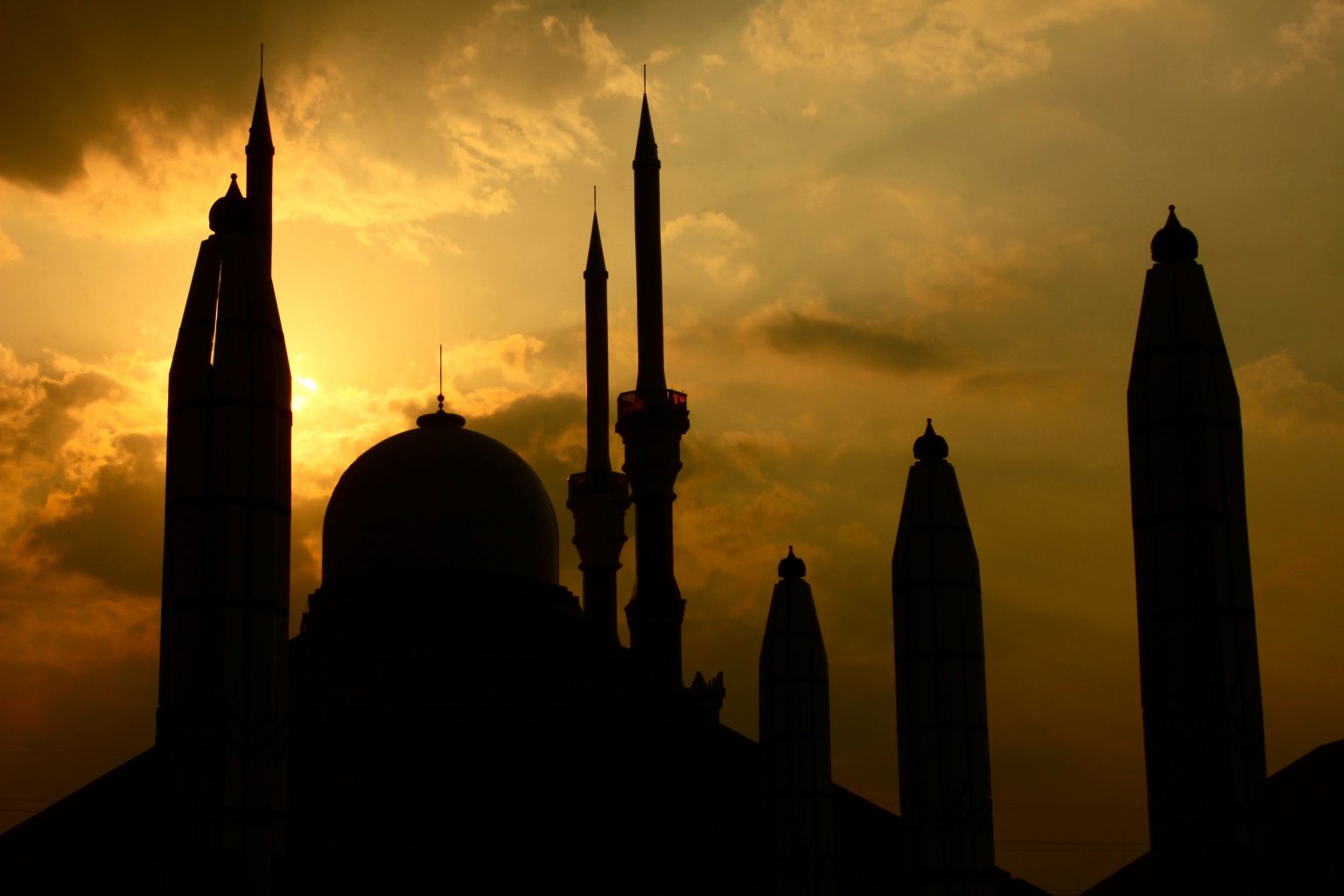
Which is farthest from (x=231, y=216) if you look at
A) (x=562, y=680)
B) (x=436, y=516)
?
(x=436, y=516)

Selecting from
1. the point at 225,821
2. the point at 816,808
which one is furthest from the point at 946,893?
the point at 225,821

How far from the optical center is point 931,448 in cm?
2306

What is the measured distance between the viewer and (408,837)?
34375 mm

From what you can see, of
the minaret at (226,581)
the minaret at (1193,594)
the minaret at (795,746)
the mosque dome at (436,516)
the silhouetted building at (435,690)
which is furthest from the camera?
the mosque dome at (436,516)

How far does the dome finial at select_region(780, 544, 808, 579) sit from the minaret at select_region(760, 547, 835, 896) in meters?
0.02

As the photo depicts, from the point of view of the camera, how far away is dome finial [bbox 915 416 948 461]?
2306 centimetres

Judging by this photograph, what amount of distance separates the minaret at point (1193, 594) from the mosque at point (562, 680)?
28 mm

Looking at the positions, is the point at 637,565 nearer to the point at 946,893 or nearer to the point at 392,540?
the point at 392,540

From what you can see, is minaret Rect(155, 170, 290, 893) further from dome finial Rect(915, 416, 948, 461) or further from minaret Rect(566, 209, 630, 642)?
minaret Rect(566, 209, 630, 642)

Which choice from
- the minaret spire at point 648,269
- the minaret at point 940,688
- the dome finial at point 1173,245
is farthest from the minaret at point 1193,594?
the minaret spire at point 648,269

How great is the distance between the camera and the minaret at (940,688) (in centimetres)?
2189

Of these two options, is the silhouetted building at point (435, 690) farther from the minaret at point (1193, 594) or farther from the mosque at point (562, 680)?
the minaret at point (1193, 594)

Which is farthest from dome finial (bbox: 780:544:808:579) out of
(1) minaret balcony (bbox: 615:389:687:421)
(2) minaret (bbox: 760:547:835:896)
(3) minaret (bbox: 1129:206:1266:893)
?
(1) minaret balcony (bbox: 615:389:687:421)

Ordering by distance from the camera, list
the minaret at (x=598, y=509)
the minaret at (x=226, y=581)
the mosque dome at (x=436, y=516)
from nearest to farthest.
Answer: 1. the minaret at (x=226, y=581)
2. the mosque dome at (x=436, y=516)
3. the minaret at (x=598, y=509)
